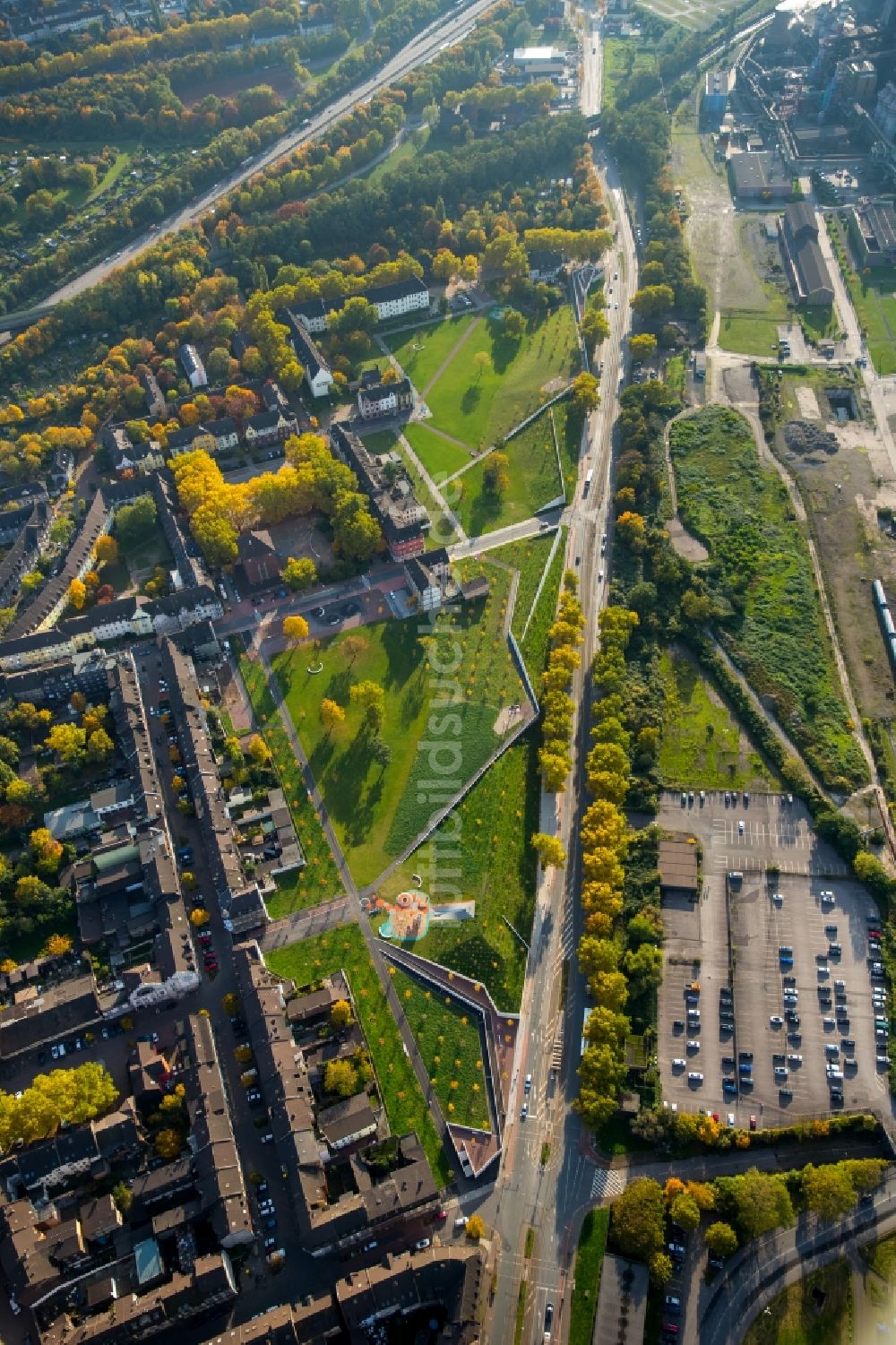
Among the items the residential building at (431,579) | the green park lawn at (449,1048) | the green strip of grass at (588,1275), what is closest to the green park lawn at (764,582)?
the residential building at (431,579)

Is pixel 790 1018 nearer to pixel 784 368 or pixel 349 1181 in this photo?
pixel 349 1181

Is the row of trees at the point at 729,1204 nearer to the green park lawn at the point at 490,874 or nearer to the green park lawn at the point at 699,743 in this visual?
the green park lawn at the point at 490,874

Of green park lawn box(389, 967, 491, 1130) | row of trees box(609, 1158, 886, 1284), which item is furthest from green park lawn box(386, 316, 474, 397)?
row of trees box(609, 1158, 886, 1284)

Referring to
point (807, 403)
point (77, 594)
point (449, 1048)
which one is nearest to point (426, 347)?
point (807, 403)

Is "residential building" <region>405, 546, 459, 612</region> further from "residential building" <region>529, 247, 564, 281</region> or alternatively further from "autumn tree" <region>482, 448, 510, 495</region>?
"residential building" <region>529, 247, 564, 281</region>

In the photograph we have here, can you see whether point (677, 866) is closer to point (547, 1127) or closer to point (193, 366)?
point (547, 1127)
